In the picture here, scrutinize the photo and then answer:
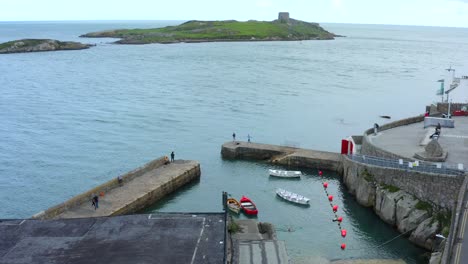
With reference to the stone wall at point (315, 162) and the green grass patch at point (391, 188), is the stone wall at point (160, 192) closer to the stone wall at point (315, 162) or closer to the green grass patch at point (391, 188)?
the stone wall at point (315, 162)

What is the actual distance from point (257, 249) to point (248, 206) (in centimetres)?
1449

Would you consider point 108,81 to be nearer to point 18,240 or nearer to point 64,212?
point 64,212

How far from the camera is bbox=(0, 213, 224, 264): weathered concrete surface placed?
25875 mm

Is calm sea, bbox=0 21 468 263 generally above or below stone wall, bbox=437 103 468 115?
below

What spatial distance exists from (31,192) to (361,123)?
186 ft

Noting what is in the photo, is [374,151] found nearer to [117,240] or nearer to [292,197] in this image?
[292,197]

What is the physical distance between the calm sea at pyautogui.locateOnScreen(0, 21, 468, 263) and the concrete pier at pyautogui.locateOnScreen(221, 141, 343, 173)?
1.45 meters

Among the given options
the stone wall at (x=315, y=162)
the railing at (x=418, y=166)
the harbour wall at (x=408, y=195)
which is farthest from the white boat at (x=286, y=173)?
the railing at (x=418, y=166)

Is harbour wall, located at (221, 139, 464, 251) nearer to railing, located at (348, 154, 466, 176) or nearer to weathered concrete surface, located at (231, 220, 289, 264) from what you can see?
railing, located at (348, 154, 466, 176)

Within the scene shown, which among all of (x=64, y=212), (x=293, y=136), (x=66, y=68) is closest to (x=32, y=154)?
(x=64, y=212)

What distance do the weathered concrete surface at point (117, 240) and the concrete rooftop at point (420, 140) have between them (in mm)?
24085

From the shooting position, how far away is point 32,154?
65.9 m

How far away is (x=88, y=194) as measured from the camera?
45156 millimetres

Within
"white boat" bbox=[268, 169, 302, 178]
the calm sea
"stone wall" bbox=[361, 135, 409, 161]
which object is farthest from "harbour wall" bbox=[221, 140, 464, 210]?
"white boat" bbox=[268, 169, 302, 178]
